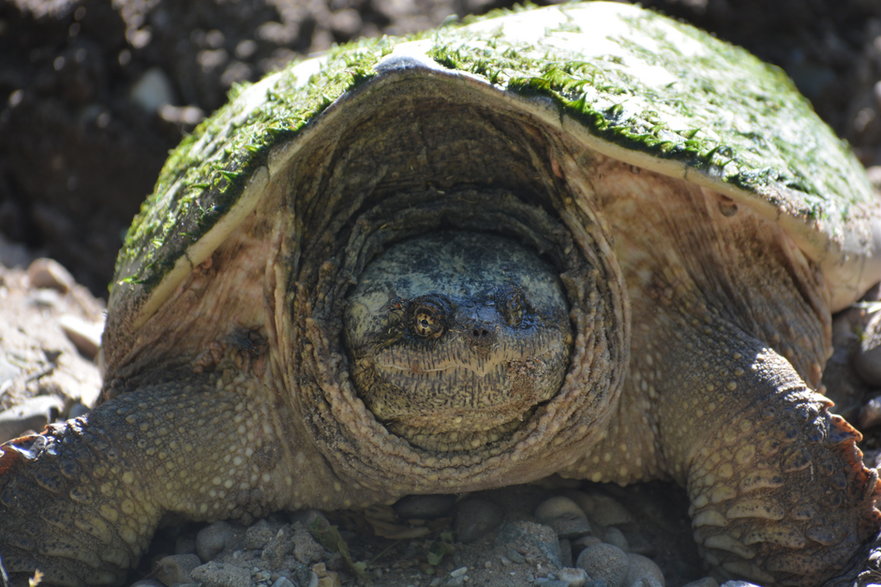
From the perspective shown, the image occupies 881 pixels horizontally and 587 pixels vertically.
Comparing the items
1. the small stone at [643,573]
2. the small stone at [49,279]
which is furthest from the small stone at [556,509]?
the small stone at [49,279]

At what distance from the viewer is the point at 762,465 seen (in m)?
2.46

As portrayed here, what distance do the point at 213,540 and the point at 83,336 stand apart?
172 cm

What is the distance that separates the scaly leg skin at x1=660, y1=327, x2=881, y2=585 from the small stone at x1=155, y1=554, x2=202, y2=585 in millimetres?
1410

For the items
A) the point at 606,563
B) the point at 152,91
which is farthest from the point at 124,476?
the point at 152,91

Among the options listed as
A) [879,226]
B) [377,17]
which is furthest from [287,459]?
[377,17]

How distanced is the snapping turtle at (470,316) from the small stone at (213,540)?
Answer: 56 millimetres

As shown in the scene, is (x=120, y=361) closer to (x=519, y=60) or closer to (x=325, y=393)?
(x=325, y=393)

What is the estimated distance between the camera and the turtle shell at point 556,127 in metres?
2.40

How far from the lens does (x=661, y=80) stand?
2803 millimetres

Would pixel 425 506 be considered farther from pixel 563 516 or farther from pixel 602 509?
pixel 602 509

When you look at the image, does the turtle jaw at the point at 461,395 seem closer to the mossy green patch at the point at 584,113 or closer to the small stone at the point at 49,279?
the mossy green patch at the point at 584,113

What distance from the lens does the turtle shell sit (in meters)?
2.40

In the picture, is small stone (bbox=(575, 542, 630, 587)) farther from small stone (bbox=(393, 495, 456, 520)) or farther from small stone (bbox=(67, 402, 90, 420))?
small stone (bbox=(67, 402, 90, 420))

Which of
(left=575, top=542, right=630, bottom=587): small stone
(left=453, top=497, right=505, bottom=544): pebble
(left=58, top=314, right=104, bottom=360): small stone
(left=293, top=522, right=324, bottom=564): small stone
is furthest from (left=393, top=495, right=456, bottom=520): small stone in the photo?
(left=58, top=314, right=104, bottom=360): small stone
